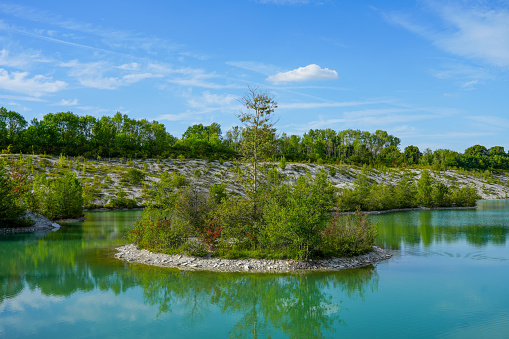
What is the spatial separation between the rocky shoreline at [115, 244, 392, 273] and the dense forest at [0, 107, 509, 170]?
46.3 m

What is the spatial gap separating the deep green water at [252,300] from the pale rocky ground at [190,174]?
32.6m

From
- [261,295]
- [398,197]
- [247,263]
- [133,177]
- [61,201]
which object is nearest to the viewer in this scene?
[261,295]

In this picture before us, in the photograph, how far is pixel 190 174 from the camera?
3378 inches

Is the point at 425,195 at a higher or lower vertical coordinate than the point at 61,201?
lower

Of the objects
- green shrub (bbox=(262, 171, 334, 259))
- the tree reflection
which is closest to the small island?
green shrub (bbox=(262, 171, 334, 259))

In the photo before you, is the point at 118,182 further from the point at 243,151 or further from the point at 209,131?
the point at 209,131

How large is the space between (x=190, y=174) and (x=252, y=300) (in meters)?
72.0

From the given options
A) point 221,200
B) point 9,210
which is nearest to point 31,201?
point 9,210

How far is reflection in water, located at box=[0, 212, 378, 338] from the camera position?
1334 centimetres

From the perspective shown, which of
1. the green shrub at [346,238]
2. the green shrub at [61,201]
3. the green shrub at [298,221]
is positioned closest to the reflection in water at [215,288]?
the green shrub at [346,238]

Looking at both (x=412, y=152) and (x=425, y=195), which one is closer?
(x=425, y=195)

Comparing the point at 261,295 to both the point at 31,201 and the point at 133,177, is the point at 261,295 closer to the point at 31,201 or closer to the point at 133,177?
the point at 31,201

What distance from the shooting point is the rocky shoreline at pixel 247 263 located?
19.4 meters

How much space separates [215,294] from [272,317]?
320cm
